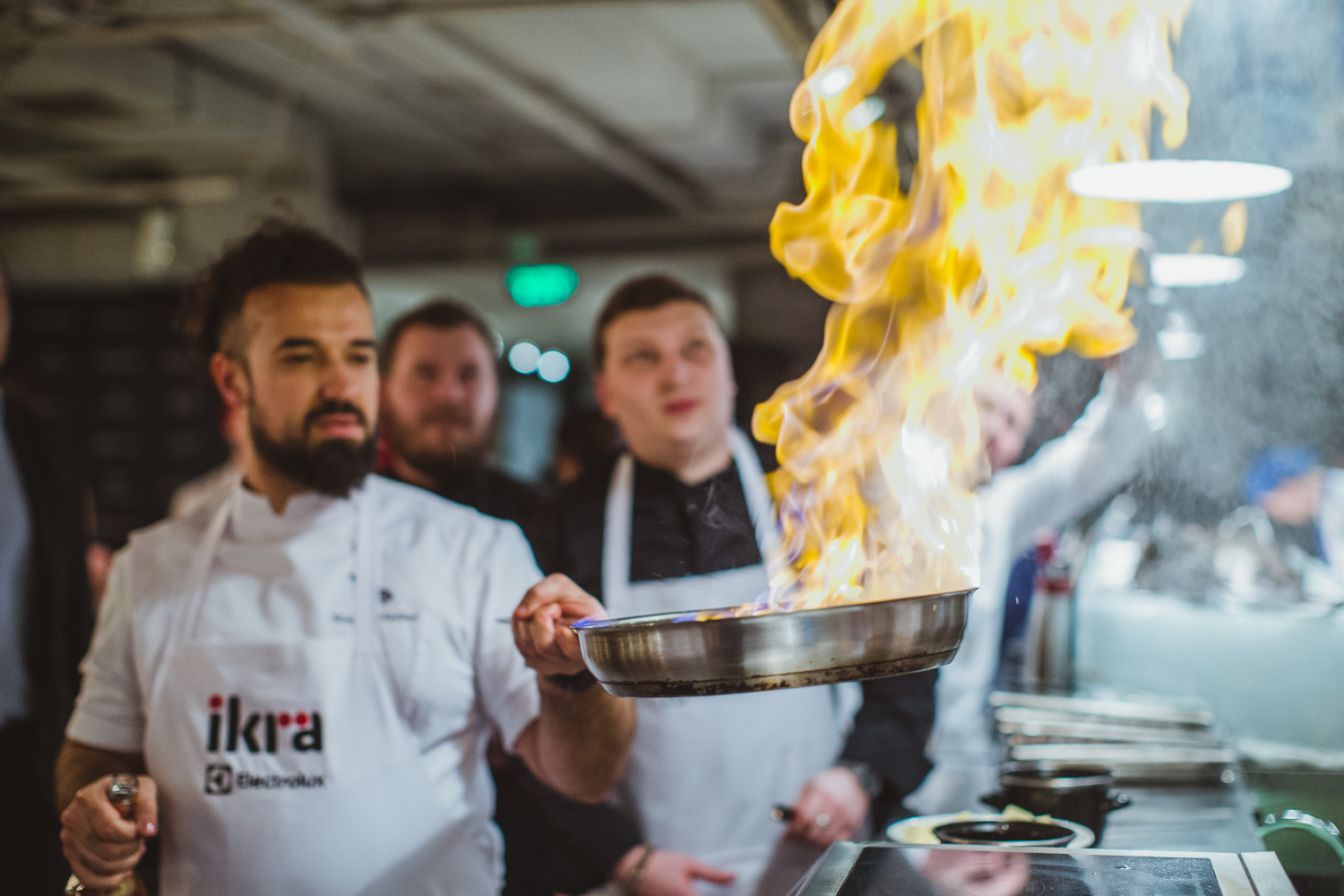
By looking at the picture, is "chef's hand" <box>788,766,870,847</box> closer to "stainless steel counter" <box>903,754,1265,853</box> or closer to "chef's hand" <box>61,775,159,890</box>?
"stainless steel counter" <box>903,754,1265,853</box>

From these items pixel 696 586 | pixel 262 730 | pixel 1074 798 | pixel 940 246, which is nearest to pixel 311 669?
pixel 262 730

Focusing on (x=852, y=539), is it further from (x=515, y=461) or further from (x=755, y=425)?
(x=515, y=461)

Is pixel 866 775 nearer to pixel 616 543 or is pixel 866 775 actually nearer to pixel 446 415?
pixel 616 543

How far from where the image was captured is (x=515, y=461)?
13508 mm

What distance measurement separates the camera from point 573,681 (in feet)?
4.99

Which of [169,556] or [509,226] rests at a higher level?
[509,226]

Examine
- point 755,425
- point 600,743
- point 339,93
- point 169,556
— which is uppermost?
point 339,93

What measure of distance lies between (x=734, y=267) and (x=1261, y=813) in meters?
7.16

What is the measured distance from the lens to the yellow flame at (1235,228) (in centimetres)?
287

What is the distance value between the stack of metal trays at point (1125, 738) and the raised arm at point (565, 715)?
2.77 feet

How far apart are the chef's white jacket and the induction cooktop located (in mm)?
649

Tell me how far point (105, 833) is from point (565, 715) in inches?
25.4

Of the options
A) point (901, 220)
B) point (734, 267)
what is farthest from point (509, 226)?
point (901, 220)

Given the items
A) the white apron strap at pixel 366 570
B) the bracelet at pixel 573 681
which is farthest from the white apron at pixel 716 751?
the bracelet at pixel 573 681
